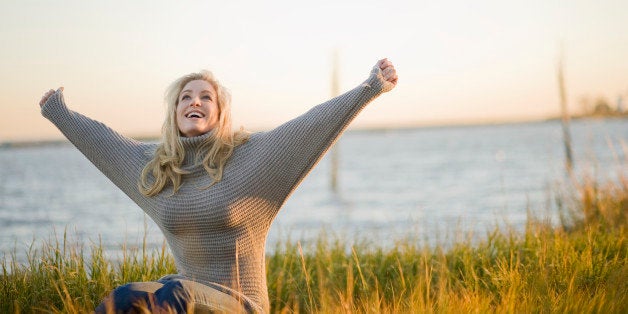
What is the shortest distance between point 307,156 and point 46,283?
1.96 metres

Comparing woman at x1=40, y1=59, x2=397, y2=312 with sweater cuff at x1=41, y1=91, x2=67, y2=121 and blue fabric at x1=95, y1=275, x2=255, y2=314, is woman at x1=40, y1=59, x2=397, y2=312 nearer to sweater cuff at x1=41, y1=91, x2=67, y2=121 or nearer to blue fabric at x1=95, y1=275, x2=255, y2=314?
blue fabric at x1=95, y1=275, x2=255, y2=314

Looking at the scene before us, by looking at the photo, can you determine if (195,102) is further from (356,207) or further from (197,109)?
(356,207)

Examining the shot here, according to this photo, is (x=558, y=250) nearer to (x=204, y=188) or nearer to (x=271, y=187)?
(x=271, y=187)

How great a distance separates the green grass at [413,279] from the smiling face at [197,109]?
793mm

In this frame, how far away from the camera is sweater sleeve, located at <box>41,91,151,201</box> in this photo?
122 inches

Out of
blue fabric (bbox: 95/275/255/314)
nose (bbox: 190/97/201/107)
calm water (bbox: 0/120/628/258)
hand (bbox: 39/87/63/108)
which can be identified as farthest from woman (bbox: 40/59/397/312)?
calm water (bbox: 0/120/628/258)

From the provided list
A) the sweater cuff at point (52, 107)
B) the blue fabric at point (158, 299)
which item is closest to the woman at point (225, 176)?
the blue fabric at point (158, 299)

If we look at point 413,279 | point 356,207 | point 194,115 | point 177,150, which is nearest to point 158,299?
point 177,150

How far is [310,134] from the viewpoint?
2846mm

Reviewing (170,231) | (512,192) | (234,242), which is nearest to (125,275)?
(170,231)

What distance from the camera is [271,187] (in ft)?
9.41

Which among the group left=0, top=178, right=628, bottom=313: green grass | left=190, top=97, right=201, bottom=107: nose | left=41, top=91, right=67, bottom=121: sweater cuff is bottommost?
left=0, top=178, right=628, bottom=313: green grass

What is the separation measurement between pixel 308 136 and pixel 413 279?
1665 mm

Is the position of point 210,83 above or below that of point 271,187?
above
